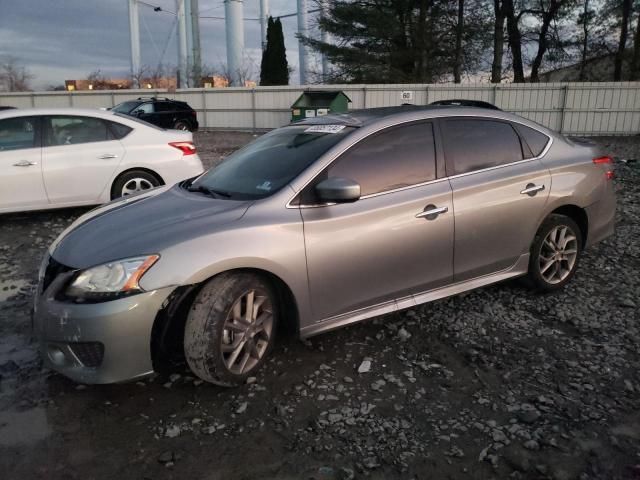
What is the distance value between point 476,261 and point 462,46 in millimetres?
27647

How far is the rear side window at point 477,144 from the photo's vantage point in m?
3.95

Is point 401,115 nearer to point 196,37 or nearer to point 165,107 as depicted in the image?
point 165,107

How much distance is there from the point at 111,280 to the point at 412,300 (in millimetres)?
1909

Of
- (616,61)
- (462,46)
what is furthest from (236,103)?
(616,61)

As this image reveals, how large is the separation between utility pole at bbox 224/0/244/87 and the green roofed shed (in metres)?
22.5

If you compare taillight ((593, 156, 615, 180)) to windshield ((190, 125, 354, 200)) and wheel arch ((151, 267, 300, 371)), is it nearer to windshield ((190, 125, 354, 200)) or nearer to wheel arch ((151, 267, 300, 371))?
windshield ((190, 125, 354, 200))

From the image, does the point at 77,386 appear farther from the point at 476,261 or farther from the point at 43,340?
the point at 476,261

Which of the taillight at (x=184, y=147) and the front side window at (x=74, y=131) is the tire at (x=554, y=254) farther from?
the front side window at (x=74, y=131)

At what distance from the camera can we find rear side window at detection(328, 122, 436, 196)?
354 centimetres

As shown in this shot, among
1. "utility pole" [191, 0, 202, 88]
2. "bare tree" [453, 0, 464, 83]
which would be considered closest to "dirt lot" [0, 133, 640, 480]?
"bare tree" [453, 0, 464, 83]

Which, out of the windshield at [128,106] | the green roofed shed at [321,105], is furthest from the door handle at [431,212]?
the windshield at [128,106]

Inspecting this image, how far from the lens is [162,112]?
21984mm

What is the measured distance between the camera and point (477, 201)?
3875mm

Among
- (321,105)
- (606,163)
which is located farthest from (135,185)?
(321,105)
